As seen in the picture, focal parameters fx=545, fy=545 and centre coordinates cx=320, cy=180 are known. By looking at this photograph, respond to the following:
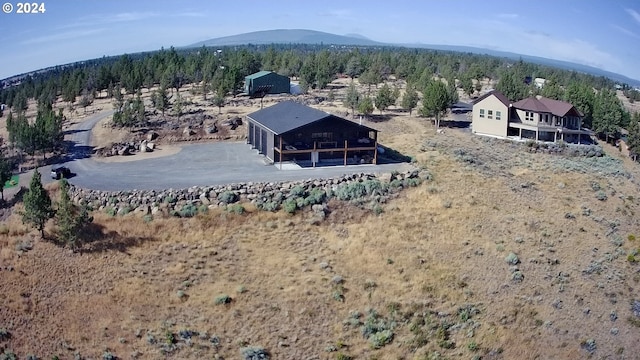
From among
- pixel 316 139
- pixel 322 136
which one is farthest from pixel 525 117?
pixel 316 139

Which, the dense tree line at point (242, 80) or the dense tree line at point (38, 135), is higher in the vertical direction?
the dense tree line at point (242, 80)

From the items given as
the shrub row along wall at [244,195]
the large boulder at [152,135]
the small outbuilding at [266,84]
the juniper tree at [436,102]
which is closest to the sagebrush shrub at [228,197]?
the shrub row along wall at [244,195]

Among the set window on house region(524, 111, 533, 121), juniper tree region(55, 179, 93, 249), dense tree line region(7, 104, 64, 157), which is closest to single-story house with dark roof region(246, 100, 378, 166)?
juniper tree region(55, 179, 93, 249)

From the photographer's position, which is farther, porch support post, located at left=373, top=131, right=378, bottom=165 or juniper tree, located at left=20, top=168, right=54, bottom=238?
porch support post, located at left=373, top=131, right=378, bottom=165

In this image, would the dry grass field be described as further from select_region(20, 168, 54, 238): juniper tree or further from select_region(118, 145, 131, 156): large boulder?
select_region(118, 145, 131, 156): large boulder

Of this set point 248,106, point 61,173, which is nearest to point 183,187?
point 61,173

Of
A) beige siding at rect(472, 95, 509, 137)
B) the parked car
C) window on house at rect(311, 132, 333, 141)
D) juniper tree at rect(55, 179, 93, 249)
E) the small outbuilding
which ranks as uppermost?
the small outbuilding

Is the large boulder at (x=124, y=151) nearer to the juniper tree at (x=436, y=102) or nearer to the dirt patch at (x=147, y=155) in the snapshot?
the dirt patch at (x=147, y=155)

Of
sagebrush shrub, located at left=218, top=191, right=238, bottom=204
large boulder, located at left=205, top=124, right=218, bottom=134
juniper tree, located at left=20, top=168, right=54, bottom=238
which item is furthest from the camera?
large boulder, located at left=205, top=124, right=218, bottom=134
